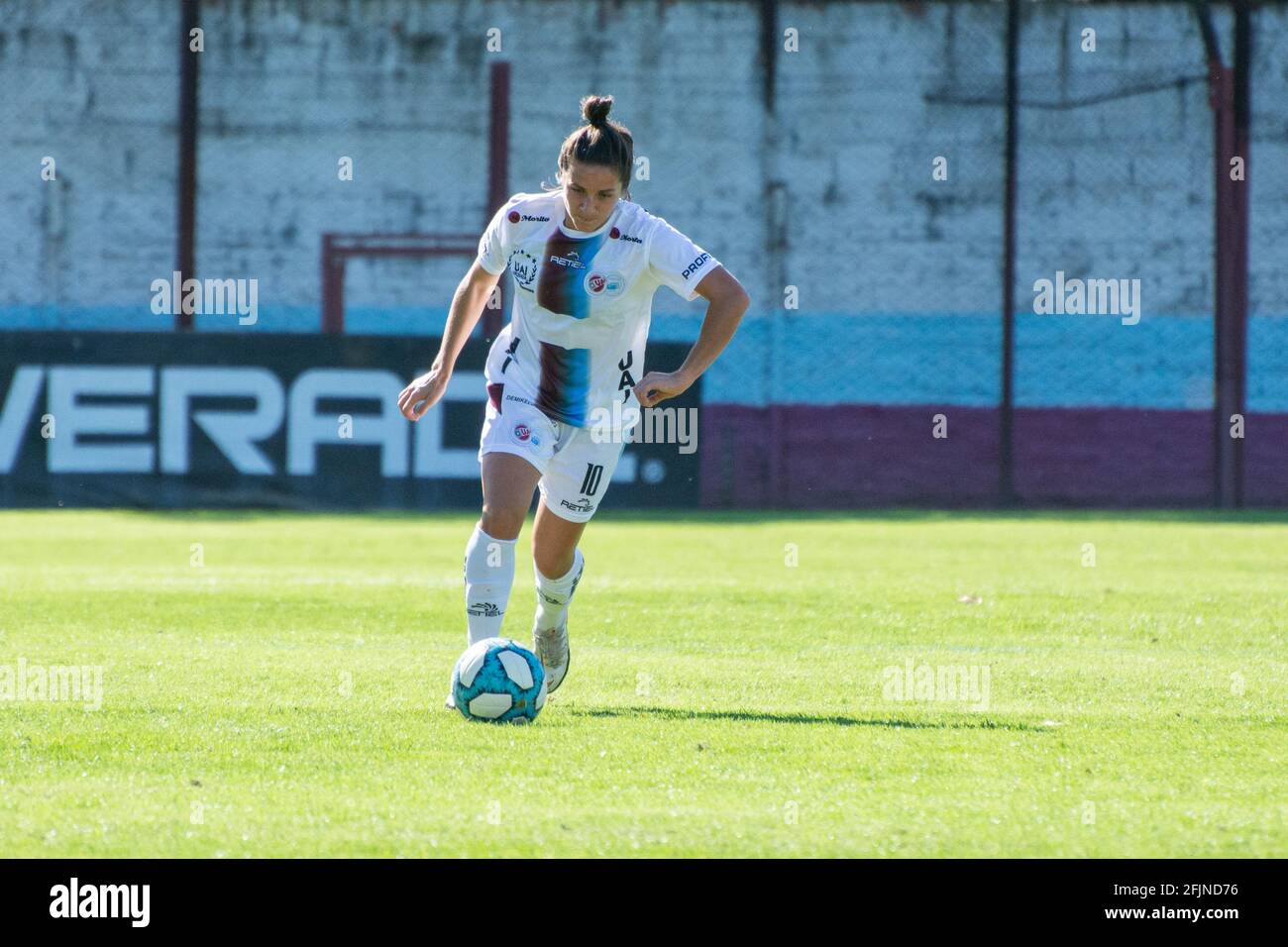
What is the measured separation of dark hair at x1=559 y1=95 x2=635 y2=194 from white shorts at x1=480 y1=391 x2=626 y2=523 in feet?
3.34

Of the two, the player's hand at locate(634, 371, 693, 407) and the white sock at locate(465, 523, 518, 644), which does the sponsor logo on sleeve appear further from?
the white sock at locate(465, 523, 518, 644)

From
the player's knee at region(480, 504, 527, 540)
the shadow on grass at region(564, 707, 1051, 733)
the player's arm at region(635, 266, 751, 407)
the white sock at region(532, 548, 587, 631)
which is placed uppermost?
the player's arm at region(635, 266, 751, 407)

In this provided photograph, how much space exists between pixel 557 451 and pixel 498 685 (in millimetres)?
1246

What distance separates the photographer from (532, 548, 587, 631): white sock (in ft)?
23.6

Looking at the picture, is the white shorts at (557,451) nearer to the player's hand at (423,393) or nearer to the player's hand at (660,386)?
the player's hand at (423,393)

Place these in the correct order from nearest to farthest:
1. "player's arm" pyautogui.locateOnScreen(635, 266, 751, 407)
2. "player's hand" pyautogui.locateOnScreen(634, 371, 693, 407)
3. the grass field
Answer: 1. the grass field
2. "player's hand" pyautogui.locateOnScreen(634, 371, 693, 407)
3. "player's arm" pyautogui.locateOnScreen(635, 266, 751, 407)

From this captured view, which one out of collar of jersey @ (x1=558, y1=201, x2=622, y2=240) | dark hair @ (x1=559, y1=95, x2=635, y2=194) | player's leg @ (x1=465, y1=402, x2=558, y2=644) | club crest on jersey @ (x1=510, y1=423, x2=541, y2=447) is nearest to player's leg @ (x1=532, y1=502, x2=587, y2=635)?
player's leg @ (x1=465, y1=402, x2=558, y2=644)

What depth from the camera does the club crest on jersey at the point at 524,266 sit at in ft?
23.2

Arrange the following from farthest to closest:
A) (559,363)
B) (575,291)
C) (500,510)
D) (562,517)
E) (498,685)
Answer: (562,517) < (559,363) < (575,291) < (500,510) < (498,685)

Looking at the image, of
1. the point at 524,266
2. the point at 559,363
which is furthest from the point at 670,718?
the point at 524,266

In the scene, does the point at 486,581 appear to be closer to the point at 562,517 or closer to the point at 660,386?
the point at 562,517

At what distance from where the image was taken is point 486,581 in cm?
688

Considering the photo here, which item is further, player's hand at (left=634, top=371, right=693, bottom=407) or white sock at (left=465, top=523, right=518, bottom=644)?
white sock at (left=465, top=523, right=518, bottom=644)
